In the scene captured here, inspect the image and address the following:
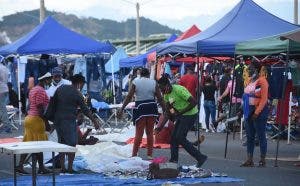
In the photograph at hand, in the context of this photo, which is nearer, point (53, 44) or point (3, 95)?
point (3, 95)

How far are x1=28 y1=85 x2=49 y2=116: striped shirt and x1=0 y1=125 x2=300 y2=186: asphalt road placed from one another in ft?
3.91

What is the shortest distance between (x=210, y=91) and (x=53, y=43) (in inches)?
200

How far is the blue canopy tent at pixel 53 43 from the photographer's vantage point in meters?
21.7

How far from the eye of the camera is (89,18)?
14112cm

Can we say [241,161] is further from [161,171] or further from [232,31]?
[232,31]

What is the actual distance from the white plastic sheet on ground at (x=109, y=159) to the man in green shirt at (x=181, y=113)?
71 centimetres

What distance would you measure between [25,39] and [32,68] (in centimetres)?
111

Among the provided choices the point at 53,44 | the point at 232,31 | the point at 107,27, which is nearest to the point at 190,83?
the point at 232,31

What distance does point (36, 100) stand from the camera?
11.9 m

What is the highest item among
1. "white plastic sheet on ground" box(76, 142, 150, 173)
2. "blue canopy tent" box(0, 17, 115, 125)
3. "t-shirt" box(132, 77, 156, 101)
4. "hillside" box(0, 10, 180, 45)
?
"hillside" box(0, 10, 180, 45)

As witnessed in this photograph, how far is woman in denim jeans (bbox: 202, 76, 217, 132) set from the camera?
70.6ft

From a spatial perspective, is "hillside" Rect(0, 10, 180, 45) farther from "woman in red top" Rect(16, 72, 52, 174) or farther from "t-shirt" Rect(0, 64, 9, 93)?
"woman in red top" Rect(16, 72, 52, 174)

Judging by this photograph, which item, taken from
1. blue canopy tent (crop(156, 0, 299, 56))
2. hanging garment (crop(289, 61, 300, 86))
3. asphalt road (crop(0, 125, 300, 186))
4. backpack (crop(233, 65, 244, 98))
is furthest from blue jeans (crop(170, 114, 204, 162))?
backpack (crop(233, 65, 244, 98))

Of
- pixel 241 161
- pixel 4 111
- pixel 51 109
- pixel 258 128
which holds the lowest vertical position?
pixel 241 161
